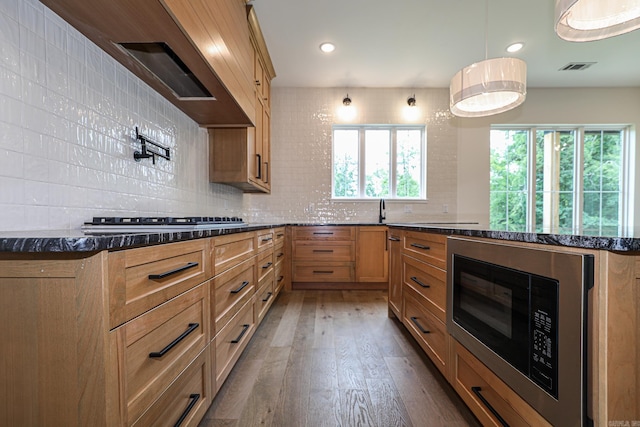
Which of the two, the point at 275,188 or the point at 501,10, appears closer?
the point at 501,10

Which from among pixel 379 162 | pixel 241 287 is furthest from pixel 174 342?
pixel 379 162

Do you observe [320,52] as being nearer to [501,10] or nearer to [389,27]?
[389,27]

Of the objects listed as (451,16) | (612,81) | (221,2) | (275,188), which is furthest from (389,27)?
(612,81)

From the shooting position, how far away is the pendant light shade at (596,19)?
132 centimetres

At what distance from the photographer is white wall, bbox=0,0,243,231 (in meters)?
0.95

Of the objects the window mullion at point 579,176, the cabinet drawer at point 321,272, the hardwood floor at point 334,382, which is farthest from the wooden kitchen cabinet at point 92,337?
the window mullion at point 579,176

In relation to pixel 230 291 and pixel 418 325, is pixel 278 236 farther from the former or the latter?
pixel 418 325

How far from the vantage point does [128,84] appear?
1535mm

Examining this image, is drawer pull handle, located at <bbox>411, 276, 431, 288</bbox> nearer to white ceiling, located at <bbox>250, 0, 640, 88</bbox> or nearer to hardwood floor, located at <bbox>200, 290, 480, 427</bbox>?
hardwood floor, located at <bbox>200, 290, 480, 427</bbox>

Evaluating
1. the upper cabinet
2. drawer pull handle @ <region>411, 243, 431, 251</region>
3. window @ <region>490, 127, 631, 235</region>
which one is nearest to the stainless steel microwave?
drawer pull handle @ <region>411, 243, 431, 251</region>

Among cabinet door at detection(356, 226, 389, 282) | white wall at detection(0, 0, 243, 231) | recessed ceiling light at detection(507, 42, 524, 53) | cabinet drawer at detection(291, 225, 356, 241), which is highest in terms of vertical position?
recessed ceiling light at detection(507, 42, 524, 53)

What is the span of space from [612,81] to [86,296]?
20.0ft

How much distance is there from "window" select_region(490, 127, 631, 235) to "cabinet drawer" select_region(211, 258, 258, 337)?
3944mm

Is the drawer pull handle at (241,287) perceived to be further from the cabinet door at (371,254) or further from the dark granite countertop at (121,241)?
Result: the cabinet door at (371,254)
